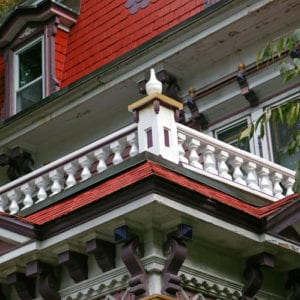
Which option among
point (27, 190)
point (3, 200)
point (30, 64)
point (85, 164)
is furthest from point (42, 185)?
point (30, 64)

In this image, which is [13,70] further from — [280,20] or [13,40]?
[280,20]

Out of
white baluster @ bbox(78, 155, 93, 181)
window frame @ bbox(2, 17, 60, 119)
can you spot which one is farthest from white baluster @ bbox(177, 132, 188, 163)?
window frame @ bbox(2, 17, 60, 119)

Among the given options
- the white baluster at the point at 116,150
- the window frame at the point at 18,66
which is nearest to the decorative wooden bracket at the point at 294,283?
the white baluster at the point at 116,150

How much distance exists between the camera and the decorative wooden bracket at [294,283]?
1280cm

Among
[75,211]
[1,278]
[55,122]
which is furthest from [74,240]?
[55,122]

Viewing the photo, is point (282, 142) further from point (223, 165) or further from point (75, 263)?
point (75, 263)

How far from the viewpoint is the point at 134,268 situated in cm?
1151

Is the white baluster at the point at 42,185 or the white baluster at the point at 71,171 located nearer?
the white baluster at the point at 71,171

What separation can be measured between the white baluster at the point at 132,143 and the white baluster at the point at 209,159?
3.07 feet

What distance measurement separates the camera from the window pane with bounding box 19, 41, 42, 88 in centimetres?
1978

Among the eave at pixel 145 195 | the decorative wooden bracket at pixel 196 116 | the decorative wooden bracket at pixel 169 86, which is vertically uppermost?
the decorative wooden bracket at pixel 169 86

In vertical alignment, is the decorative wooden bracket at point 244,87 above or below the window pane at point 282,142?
above

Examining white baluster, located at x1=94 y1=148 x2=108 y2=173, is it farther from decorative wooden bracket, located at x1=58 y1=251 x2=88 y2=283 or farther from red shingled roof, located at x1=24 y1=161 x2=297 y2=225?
decorative wooden bracket, located at x1=58 y1=251 x2=88 y2=283

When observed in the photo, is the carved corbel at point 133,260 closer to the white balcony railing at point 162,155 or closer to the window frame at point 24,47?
the white balcony railing at point 162,155
